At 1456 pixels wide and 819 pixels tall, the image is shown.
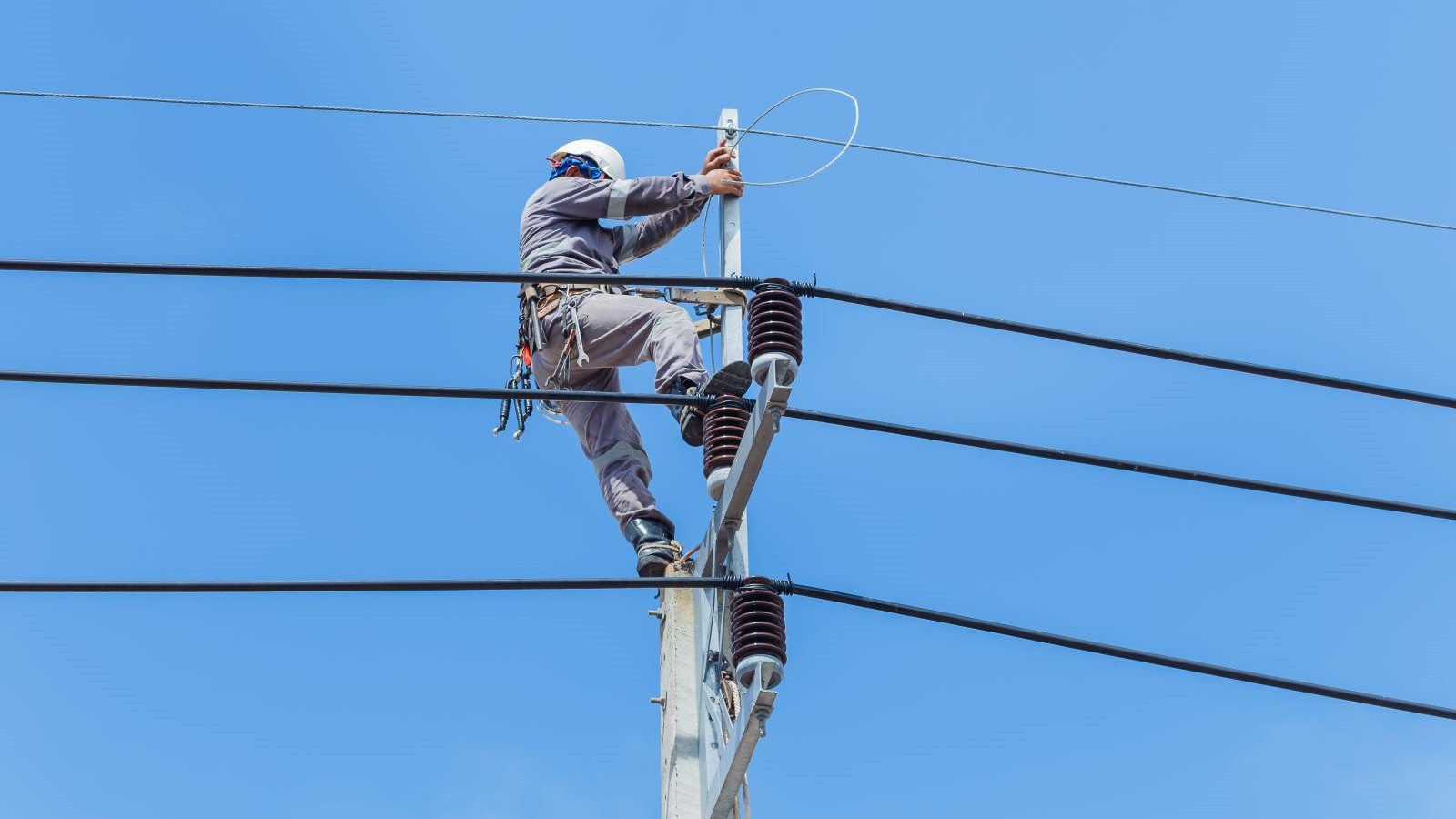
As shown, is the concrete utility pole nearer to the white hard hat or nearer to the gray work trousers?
the gray work trousers

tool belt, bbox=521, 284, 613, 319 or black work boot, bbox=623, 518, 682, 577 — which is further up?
tool belt, bbox=521, 284, 613, 319

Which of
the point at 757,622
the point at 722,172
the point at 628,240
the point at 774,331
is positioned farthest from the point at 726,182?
the point at 757,622

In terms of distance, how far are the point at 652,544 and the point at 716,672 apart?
109 centimetres

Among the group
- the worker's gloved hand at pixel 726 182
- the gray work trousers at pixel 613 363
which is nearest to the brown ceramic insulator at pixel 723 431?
the gray work trousers at pixel 613 363

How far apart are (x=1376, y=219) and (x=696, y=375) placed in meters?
3.31

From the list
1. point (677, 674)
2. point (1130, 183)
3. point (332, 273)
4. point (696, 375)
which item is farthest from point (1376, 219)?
point (332, 273)

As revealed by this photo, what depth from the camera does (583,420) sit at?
811cm

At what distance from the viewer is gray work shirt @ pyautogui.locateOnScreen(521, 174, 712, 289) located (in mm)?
8188

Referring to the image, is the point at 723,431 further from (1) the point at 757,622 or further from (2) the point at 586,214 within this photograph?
(2) the point at 586,214

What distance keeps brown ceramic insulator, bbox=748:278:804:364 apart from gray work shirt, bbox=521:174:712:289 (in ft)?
6.55

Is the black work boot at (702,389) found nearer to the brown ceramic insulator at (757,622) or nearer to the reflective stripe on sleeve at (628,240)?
the brown ceramic insulator at (757,622)

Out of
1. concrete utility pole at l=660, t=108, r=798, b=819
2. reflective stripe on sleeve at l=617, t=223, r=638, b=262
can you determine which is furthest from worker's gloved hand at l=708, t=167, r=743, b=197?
reflective stripe on sleeve at l=617, t=223, r=638, b=262

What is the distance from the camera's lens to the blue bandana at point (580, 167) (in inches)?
348

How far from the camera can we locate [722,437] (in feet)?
21.1
